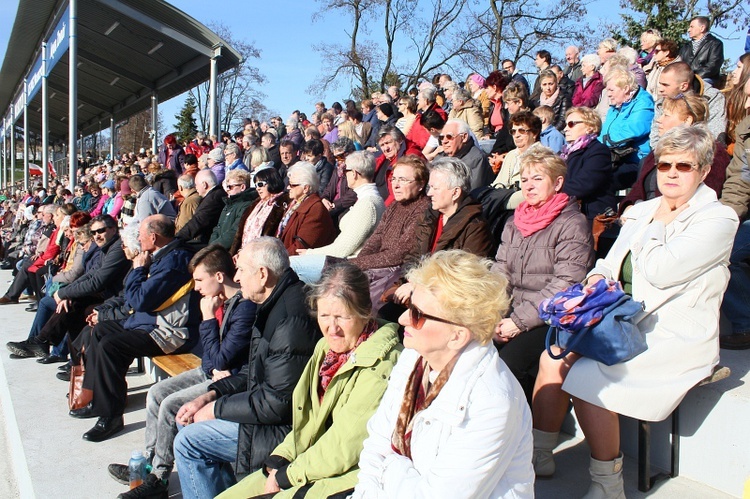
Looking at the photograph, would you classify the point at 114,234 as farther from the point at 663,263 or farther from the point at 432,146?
the point at 663,263

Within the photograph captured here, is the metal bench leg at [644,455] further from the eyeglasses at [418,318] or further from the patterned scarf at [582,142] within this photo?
the patterned scarf at [582,142]

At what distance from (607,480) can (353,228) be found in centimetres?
308

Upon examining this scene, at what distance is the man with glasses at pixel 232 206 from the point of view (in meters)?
6.97

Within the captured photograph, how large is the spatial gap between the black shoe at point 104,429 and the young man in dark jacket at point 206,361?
26.7 inches

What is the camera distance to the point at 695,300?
9.20 feet

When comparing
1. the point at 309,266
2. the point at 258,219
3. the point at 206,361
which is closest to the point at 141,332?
the point at 206,361

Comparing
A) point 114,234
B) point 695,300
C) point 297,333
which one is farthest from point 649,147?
point 114,234

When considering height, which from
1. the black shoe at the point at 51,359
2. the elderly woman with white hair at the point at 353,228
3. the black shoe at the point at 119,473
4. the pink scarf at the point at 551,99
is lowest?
the black shoe at the point at 119,473

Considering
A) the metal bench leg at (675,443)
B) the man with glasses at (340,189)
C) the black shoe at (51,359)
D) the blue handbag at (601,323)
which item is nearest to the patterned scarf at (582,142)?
the blue handbag at (601,323)

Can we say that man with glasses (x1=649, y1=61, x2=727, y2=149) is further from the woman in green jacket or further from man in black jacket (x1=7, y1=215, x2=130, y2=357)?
man in black jacket (x1=7, y1=215, x2=130, y2=357)

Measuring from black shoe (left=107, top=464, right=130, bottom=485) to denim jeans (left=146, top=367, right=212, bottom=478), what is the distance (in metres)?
0.19

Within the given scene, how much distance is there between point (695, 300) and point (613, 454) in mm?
773

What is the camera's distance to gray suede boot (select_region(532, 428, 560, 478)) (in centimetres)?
304

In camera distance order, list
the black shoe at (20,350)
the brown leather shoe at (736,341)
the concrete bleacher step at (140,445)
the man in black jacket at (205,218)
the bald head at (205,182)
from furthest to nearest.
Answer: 1. the bald head at (205,182)
2. the man in black jacket at (205,218)
3. the black shoe at (20,350)
4. the brown leather shoe at (736,341)
5. the concrete bleacher step at (140,445)
